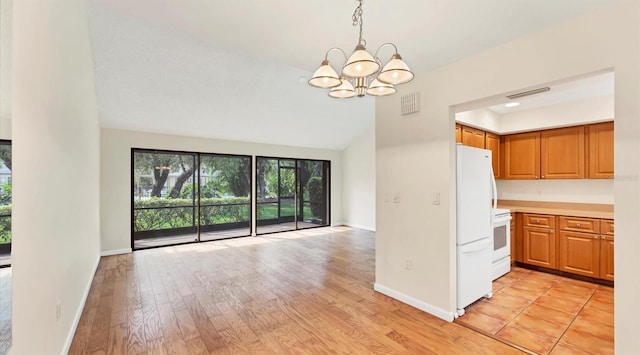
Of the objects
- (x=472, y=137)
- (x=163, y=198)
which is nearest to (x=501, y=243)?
(x=472, y=137)

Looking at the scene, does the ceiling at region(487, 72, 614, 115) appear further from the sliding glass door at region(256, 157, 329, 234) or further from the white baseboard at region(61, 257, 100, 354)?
the sliding glass door at region(256, 157, 329, 234)

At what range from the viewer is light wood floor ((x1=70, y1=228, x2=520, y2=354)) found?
233 cm

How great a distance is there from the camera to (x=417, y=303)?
299 cm

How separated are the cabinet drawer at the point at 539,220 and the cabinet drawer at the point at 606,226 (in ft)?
1.60

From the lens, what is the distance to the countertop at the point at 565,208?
3.69 metres

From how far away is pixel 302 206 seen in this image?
805 centimetres

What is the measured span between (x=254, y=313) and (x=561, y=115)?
4975 mm

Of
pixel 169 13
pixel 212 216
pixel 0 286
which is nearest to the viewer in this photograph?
pixel 0 286

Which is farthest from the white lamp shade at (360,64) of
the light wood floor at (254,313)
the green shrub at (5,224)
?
the light wood floor at (254,313)

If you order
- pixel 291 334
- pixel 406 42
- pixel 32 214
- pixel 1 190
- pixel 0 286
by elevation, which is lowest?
pixel 291 334

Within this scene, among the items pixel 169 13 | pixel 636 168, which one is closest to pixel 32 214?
pixel 169 13

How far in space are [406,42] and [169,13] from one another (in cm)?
189

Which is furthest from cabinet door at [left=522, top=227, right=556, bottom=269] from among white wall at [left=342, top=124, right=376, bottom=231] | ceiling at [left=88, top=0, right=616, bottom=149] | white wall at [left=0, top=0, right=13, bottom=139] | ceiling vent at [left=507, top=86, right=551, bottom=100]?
white wall at [left=0, top=0, right=13, bottom=139]

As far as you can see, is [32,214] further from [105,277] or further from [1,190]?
[105,277]
